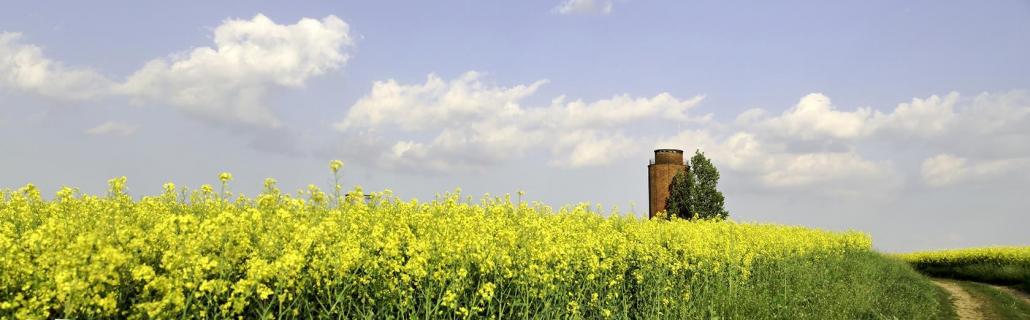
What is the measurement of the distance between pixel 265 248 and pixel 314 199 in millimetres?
1311

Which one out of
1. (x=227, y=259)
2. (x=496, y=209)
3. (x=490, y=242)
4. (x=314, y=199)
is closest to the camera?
(x=227, y=259)

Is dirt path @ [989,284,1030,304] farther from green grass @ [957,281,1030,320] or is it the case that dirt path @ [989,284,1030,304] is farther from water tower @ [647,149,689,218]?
water tower @ [647,149,689,218]

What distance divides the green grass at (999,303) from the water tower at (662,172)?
23.0 metres

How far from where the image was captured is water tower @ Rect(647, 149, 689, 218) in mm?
48125

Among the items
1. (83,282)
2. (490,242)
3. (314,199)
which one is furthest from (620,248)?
(83,282)

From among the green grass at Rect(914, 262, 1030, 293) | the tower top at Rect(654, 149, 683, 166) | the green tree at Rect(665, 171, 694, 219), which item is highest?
the tower top at Rect(654, 149, 683, 166)

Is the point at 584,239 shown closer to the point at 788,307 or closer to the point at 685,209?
the point at 788,307

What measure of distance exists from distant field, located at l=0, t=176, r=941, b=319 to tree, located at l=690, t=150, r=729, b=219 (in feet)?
93.3

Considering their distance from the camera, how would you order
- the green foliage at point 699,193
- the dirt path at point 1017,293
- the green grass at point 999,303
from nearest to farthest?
the green grass at point 999,303 < the dirt path at point 1017,293 < the green foliage at point 699,193

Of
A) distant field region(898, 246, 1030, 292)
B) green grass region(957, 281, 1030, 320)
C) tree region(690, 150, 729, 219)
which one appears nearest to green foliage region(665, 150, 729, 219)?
tree region(690, 150, 729, 219)

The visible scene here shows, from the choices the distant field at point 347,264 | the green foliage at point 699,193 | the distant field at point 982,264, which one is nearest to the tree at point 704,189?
the green foliage at point 699,193

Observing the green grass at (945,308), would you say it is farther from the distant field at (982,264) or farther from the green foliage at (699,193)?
the green foliage at (699,193)

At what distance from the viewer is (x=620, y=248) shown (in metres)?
10.5

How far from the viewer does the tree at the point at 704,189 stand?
42281 mm
